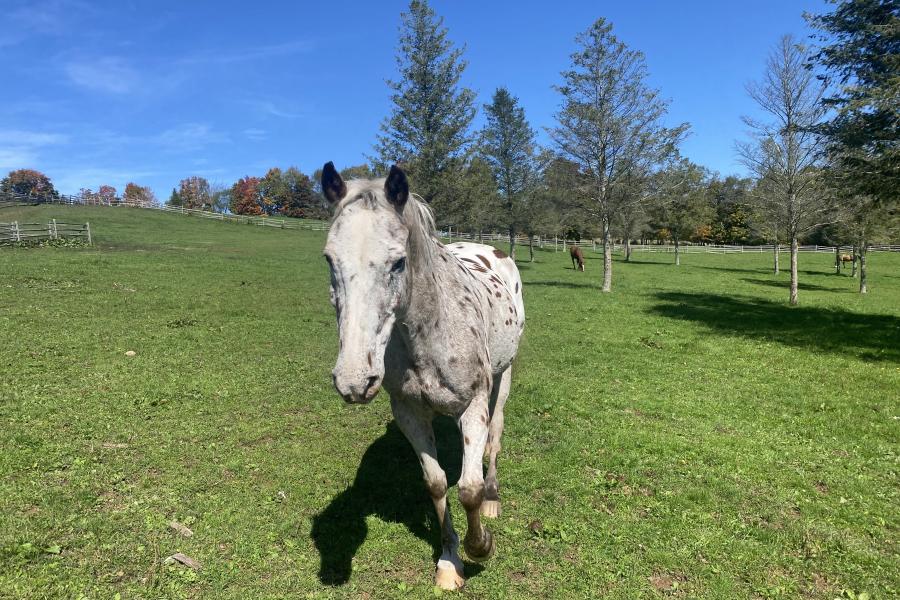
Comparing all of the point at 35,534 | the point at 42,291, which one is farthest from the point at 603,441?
the point at 42,291

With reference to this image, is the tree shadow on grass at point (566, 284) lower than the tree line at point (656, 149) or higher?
lower

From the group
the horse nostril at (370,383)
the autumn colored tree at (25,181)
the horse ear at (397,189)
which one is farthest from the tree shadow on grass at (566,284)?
the autumn colored tree at (25,181)

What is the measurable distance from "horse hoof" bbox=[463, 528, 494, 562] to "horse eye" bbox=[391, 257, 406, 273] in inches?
88.8

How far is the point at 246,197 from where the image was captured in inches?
4227

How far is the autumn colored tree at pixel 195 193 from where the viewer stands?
116250 millimetres

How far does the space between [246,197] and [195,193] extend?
24.1 meters

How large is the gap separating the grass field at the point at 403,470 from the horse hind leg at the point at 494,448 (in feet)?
0.62

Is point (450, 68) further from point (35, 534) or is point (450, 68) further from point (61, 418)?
point (35, 534)

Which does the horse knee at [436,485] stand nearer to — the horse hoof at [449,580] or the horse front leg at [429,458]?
the horse front leg at [429,458]

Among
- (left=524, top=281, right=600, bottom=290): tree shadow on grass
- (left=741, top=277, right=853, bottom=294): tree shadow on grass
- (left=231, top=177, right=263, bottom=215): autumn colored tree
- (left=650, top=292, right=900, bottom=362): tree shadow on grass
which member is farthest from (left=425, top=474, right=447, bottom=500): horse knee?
(left=231, top=177, right=263, bottom=215): autumn colored tree

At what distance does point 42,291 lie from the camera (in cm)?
1331

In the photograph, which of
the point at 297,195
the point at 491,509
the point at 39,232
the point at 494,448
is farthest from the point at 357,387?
the point at 297,195

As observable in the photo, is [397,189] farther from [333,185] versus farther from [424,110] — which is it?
[424,110]

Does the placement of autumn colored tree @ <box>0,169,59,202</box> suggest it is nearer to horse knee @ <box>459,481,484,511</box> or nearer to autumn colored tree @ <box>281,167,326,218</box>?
autumn colored tree @ <box>281,167,326,218</box>
